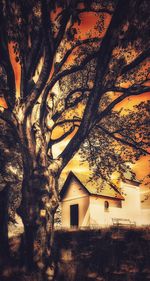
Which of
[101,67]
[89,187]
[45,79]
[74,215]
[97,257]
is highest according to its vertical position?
[101,67]

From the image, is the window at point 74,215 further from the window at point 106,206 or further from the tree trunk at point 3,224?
the tree trunk at point 3,224

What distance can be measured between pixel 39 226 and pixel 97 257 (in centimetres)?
434

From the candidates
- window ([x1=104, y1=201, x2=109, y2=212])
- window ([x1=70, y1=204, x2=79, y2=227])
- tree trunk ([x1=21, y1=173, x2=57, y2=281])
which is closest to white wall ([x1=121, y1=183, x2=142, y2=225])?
window ([x1=104, y1=201, x2=109, y2=212])

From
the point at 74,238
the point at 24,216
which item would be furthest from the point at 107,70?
the point at 74,238

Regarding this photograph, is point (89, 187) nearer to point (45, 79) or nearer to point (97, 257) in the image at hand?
point (97, 257)

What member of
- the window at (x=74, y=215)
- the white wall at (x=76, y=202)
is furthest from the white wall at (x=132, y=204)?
the window at (x=74, y=215)

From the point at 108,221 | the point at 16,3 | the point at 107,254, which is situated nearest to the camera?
the point at 16,3

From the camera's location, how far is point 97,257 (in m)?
11.8

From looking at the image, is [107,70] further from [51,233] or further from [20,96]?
[51,233]

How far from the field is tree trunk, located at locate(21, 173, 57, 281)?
450 mm

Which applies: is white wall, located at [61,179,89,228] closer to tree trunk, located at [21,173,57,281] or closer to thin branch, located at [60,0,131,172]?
thin branch, located at [60,0,131,172]

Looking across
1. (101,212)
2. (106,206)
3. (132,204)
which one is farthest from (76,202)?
(132,204)

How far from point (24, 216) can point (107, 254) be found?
4.88 m

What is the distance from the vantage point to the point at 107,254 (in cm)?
1202
